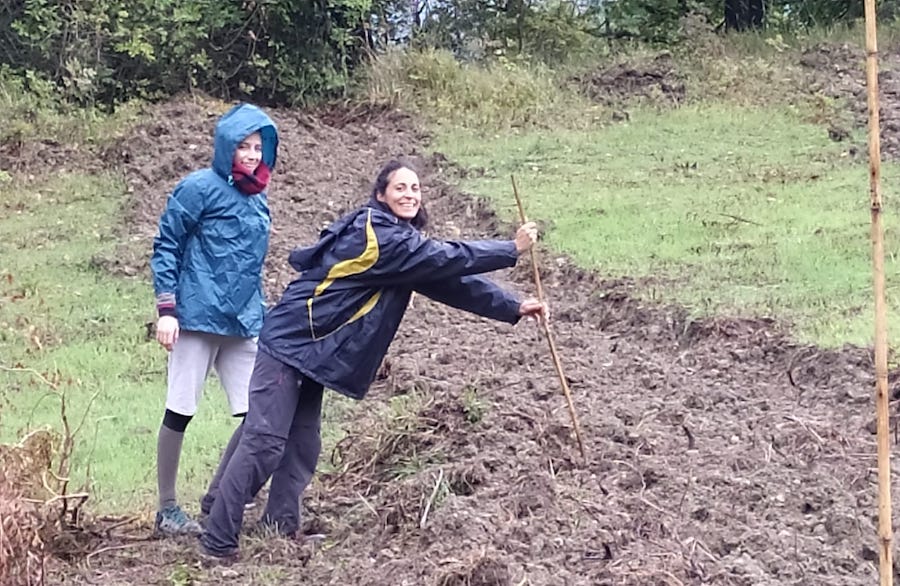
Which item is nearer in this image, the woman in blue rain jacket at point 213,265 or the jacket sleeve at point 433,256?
the jacket sleeve at point 433,256

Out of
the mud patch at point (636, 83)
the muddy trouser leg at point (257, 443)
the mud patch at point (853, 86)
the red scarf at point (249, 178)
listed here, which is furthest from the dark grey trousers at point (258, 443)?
the mud patch at point (636, 83)

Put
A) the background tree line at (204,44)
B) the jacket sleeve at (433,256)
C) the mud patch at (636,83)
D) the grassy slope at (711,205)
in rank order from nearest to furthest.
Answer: the jacket sleeve at (433,256) < the grassy slope at (711,205) < the mud patch at (636,83) < the background tree line at (204,44)

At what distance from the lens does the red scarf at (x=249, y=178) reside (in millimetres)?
5492

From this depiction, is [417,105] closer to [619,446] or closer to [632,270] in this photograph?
[632,270]

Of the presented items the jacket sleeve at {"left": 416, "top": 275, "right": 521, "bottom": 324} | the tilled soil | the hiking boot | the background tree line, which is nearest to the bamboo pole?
the tilled soil

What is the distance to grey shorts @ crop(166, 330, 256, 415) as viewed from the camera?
18.1ft

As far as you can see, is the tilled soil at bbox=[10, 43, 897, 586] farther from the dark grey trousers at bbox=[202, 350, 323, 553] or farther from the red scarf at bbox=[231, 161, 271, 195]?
the red scarf at bbox=[231, 161, 271, 195]

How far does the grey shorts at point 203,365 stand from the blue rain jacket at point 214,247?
10cm

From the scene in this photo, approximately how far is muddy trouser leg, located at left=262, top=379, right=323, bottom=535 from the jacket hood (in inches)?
37.8

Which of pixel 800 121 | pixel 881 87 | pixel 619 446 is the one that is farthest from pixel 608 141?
pixel 619 446

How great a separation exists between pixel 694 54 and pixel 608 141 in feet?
13.7

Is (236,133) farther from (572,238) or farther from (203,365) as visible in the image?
(572,238)

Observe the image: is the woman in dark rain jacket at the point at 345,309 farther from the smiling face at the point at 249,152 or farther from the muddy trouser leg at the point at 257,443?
the smiling face at the point at 249,152

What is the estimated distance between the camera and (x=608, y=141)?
15.9 metres
